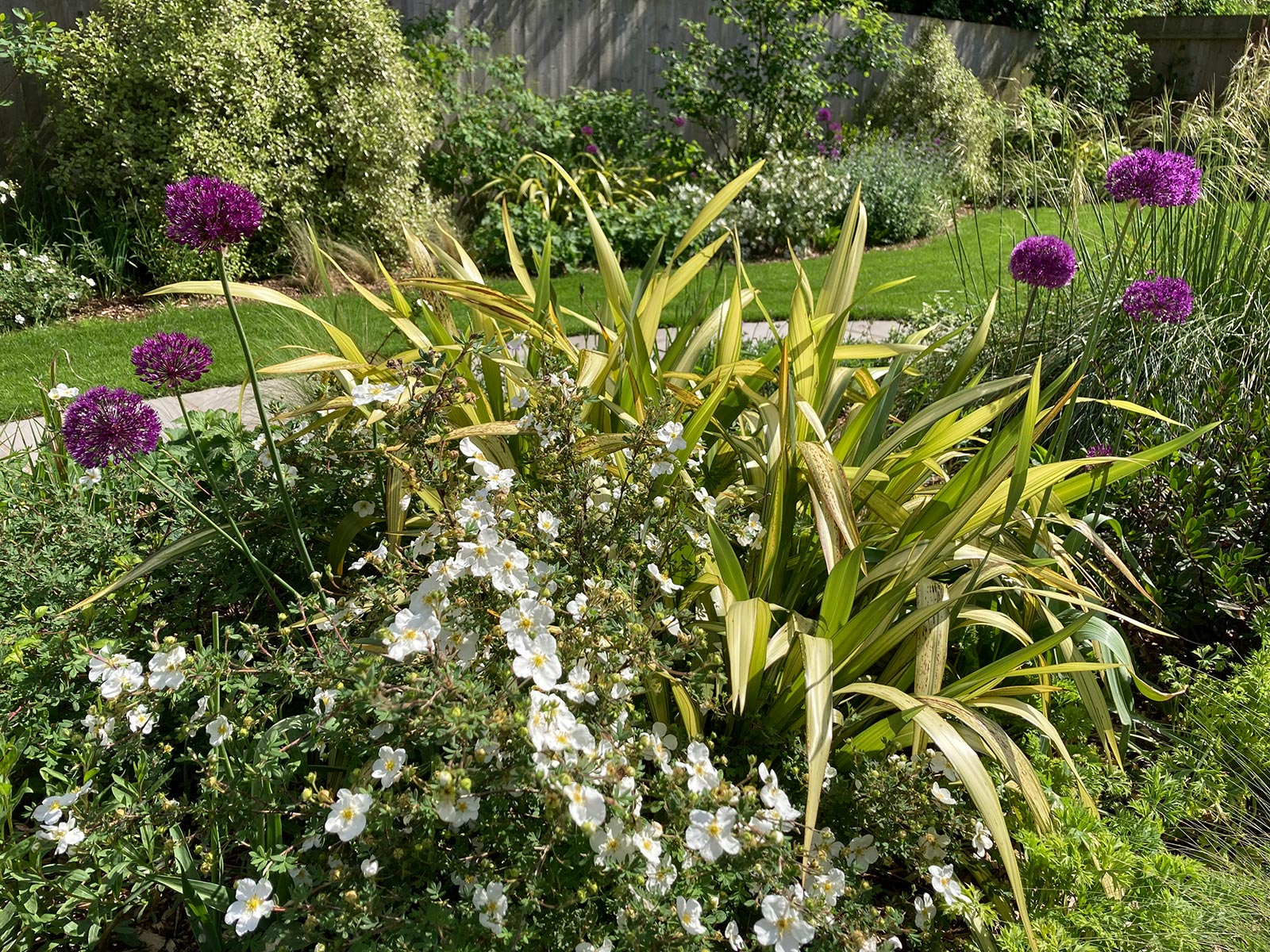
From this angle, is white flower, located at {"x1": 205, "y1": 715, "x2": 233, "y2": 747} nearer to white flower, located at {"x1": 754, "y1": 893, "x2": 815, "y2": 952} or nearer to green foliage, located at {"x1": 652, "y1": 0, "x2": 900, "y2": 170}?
white flower, located at {"x1": 754, "y1": 893, "x2": 815, "y2": 952}

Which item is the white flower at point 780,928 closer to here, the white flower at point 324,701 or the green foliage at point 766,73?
the white flower at point 324,701

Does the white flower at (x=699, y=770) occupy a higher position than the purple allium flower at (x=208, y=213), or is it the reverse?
the purple allium flower at (x=208, y=213)

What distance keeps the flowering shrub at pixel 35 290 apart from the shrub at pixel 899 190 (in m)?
6.31

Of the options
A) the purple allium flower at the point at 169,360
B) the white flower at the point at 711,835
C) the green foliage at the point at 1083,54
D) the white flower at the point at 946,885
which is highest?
the green foliage at the point at 1083,54

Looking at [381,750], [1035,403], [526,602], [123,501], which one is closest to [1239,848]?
[1035,403]

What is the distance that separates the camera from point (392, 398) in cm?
171

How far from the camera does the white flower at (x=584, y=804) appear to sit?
3.75 ft

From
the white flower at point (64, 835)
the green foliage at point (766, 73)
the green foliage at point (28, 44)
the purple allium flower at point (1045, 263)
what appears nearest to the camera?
the white flower at point (64, 835)

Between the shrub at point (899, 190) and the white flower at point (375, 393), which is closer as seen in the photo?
the white flower at point (375, 393)

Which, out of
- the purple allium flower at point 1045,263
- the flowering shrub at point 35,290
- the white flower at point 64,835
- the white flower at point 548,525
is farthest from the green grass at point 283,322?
the white flower at point 64,835

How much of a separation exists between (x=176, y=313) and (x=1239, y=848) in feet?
19.0

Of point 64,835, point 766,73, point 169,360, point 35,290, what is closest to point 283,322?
point 169,360

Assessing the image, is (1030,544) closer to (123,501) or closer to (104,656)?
(104,656)

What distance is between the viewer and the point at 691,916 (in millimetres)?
1222
